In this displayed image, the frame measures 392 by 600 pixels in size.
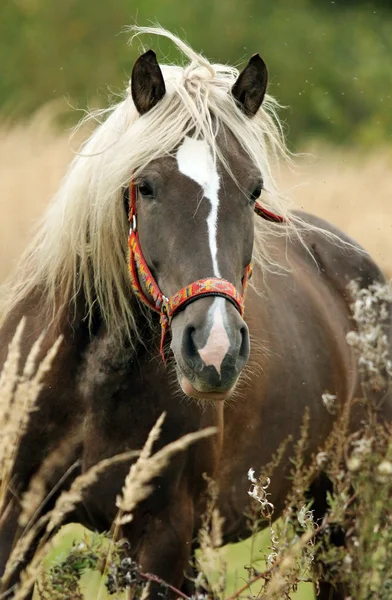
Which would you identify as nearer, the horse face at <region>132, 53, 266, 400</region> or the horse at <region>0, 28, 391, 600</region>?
the horse face at <region>132, 53, 266, 400</region>

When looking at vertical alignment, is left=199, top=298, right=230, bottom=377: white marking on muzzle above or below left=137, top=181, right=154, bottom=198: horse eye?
below

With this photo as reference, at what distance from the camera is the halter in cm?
320

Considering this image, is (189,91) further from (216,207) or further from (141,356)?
(141,356)

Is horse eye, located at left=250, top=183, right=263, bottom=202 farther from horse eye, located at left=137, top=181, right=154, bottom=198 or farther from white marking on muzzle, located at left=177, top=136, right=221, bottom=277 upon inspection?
horse eye, located at left=137, top=181, right=154, bottom=198

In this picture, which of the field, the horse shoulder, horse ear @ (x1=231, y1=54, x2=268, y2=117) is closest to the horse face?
horse ear @ (x1=231, y1=54, x2=268, y2=117)

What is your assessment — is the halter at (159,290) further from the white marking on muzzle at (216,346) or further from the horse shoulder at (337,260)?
the horse shoulder at (337,260)

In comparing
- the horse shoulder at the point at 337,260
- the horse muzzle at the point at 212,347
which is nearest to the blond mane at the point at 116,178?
the horse muzzle at the point at 212,347

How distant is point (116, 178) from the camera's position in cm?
360

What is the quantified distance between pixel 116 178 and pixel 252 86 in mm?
614

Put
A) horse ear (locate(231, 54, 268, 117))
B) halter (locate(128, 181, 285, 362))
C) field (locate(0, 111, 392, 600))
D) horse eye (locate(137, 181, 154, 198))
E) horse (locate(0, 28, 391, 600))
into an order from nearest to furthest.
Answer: halter (locate(128, 181, 285, 362)), horse (locate(0, 28, 391, 600)), horse eye (locate(137, 181, 154, 198)), horse ear (locate(231, 54, 268, 117)), field (locate(0, 111, 392, 600))

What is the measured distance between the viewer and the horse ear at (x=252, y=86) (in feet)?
12.3

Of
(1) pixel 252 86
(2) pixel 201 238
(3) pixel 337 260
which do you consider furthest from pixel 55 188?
(2) pixel 201 238

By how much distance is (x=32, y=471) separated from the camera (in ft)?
12.6

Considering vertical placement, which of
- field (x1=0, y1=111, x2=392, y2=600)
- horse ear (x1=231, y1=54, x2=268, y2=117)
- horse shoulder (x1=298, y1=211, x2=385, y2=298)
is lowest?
field (x1=0, y1=111, x2=392, y2=600)
